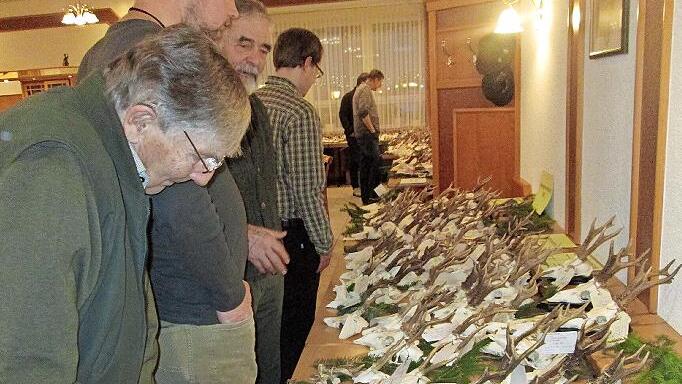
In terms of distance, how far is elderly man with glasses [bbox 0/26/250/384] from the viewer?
692 mm

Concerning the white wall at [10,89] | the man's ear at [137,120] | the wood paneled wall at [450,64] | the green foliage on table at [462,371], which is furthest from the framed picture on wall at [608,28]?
the white wall at [10,89]

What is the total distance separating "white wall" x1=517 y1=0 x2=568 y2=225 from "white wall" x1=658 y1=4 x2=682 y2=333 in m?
0.91

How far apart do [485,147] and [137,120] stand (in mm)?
3196

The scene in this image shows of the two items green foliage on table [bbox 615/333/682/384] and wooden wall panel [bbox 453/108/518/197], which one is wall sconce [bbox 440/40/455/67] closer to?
wooden wall panel [bbox 453/108/518/197]

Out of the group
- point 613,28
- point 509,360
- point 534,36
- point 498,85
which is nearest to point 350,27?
point 498,85

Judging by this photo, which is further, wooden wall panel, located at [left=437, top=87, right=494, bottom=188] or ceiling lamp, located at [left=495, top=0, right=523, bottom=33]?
wooden wall panel, located at [left=437, top=87, right=494, bottom=188]

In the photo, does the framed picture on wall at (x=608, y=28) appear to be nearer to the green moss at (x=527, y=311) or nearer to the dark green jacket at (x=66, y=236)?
the green moss at (x=527, y=311)

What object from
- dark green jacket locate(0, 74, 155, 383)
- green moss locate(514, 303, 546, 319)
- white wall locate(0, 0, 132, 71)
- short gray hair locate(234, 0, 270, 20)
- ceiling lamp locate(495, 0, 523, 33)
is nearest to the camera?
dark green jacket locate(0, 74, 155, 383)

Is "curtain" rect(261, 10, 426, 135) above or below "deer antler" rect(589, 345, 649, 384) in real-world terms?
above

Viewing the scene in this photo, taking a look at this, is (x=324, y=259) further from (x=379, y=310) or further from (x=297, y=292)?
(x=379, y=310)

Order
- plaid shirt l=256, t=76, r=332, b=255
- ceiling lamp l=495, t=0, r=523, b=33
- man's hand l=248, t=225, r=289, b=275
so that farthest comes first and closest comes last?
ceiling lamp l=495, t=0, r=523, b=33, plaid shirt l=256, t=76, r=332, b=255, man's hand l=248, t=225, r=289, b=275

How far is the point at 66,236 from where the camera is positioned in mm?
703

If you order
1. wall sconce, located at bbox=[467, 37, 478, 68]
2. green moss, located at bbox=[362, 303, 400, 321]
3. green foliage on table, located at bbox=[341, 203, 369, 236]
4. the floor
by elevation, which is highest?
wall sconce, located at bbox=[467, 37, 478, 68]

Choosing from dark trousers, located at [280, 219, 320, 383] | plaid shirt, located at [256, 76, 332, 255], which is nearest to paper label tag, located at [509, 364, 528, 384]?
plaid shirt, located at [256, 76, 332, 255]
